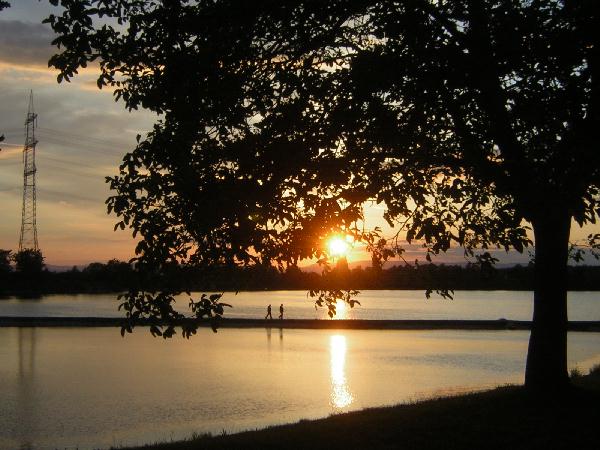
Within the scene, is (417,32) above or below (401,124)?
above

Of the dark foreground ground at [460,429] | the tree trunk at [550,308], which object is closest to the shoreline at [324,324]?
the tree trunk at [550,308]

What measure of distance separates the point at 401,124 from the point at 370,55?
128 centimetres

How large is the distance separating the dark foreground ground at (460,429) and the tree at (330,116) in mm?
3180

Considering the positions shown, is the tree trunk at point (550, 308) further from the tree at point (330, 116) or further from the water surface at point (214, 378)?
the water surface at point (214, 378)

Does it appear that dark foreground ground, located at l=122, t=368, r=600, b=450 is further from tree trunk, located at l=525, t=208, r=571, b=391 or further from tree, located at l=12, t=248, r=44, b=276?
tree, located at l=12, t=248, r=44, b=276

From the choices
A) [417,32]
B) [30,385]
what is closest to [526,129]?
[417,32]

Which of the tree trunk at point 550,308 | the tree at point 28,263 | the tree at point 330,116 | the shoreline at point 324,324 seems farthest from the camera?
the tree at point 28,263

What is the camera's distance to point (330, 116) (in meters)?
12.6

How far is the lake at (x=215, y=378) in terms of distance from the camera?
22.7 m

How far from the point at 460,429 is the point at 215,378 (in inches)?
904

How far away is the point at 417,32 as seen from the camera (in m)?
11.8

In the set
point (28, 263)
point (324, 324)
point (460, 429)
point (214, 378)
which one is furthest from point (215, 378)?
point (28, 263)

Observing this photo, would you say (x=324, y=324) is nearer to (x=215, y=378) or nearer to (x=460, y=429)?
(x=215, y=378)

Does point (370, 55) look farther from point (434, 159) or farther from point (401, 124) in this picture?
point (434, 159)
